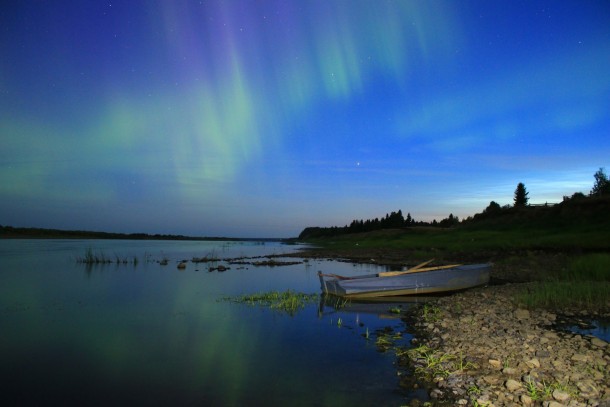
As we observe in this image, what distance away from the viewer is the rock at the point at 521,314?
14.0 meters

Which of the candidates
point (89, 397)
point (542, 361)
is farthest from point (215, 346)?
point (542, 361)

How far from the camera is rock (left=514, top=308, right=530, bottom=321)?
46.0 feet

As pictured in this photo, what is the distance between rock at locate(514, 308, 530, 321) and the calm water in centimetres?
434

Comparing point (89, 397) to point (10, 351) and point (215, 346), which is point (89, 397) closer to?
point (215, 346)

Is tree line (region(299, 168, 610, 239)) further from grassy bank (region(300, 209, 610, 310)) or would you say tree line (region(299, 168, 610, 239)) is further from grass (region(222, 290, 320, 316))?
grass (region(222, 290, 320, 316))

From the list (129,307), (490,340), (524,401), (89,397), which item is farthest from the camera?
(129,307)

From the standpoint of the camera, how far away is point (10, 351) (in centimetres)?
1175

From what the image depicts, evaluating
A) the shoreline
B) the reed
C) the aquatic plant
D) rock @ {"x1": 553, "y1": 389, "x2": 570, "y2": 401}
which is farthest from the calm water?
the reed

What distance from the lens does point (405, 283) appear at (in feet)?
71.8

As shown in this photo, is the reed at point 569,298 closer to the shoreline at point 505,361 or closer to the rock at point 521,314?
the shoreline at point 505,361

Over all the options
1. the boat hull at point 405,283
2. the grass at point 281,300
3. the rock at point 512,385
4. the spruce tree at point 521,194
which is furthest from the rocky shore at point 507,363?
the spruce tree at point 521,194

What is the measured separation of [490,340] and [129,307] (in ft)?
54.9

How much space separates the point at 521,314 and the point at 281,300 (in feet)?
36.7

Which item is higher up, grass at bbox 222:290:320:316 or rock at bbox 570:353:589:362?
rock at bbox 570:353:589:362
